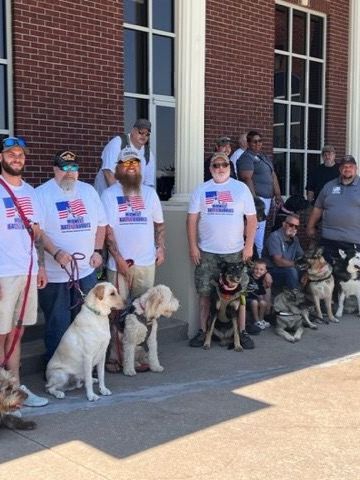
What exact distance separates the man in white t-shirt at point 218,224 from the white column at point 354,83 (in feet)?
17.2

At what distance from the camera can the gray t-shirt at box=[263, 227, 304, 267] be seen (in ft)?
25.7

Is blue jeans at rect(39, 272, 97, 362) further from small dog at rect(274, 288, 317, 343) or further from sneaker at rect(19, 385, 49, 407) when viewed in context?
small dog at rect(274, 288, 317, 343)

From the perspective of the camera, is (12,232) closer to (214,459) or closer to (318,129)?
(214,459)

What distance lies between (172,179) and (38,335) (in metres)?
3.73

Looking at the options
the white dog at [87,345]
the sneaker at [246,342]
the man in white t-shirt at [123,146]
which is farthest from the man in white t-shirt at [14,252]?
the sneaker at [246,342]

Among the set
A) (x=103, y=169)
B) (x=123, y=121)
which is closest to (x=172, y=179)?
(x=123, y=121)

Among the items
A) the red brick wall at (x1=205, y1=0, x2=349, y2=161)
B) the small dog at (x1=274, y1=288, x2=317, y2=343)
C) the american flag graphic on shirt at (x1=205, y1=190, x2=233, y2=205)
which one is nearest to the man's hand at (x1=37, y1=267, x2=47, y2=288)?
the american flag graphic on shirt at (x1=205, y1=190, x2=233, y2=205)

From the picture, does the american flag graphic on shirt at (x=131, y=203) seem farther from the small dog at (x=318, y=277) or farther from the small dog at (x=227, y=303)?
the small dog at (x=318, y=277)

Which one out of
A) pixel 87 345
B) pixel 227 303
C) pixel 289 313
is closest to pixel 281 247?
pixel 289 313

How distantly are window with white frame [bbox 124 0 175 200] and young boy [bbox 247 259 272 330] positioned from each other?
2263mm

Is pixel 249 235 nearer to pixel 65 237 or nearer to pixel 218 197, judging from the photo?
pixel 218 197

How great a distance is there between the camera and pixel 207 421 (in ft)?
15.3

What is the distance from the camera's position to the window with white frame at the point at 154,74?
8.58 metres

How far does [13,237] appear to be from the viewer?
15.4 feet
